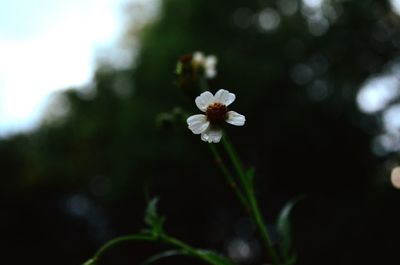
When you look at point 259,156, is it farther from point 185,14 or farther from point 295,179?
point 185,14

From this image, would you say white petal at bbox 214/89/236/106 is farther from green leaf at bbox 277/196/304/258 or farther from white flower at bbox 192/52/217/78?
white flower at bbox 192/52/217/78

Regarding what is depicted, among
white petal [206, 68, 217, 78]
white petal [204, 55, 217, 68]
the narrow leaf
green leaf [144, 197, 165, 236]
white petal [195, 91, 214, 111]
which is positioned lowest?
the narrow leaf

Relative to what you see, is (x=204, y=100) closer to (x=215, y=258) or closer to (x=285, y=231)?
(x=215, y=258)

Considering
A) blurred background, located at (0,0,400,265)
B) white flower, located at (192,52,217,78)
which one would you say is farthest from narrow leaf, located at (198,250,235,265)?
blurred background, located at (0,0,400,265)

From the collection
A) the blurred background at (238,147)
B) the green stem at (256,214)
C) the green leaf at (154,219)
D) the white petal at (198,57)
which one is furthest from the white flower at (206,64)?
the blurred background at (238,147)

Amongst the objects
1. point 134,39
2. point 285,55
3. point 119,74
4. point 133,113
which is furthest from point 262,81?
point 134,39

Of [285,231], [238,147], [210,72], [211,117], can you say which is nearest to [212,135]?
[211,117]
